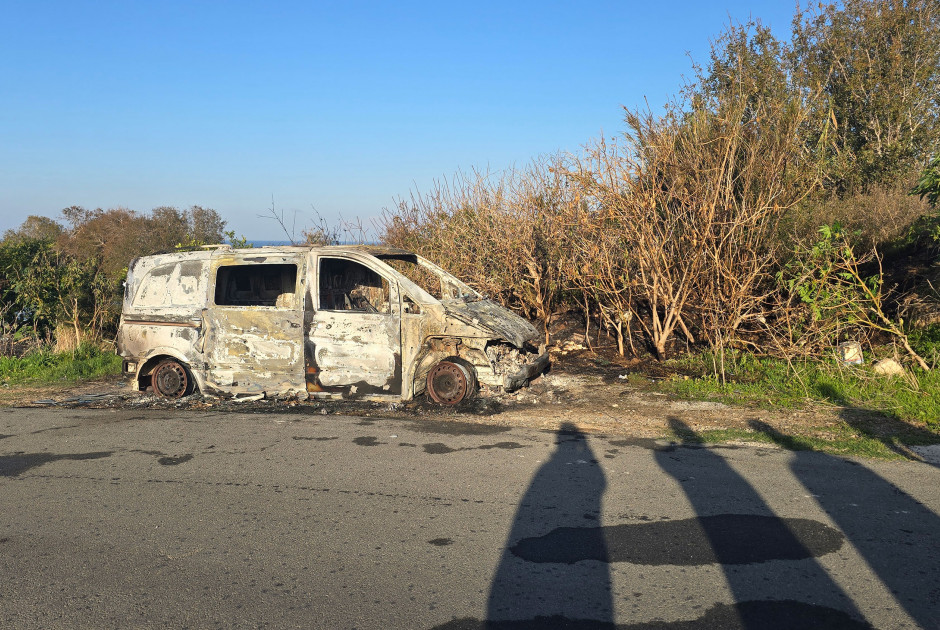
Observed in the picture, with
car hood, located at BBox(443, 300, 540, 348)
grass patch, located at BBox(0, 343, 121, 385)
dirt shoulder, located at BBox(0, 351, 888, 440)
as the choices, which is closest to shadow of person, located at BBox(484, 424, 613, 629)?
dirt shoulder, located at BBox(0, 351, 888, 440)

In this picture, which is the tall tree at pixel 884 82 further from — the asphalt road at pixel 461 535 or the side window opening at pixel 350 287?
the asphalt road at pixel 461 535

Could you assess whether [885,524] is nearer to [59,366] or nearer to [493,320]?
[493,320]

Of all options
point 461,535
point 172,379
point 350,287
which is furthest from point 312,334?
point 461,535

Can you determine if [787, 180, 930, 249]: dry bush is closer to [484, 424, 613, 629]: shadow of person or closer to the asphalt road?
the asphalt road

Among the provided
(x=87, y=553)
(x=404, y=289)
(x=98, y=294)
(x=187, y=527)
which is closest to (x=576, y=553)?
(x=187, y=527)

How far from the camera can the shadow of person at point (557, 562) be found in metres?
3.33

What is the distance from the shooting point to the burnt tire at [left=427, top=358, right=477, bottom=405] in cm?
786

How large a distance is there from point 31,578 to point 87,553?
349mm

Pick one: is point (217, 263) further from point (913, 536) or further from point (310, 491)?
point (913, 536)

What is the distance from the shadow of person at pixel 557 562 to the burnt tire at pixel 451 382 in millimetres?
2492

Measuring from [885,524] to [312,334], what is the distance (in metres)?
5.98

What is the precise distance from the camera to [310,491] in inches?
203

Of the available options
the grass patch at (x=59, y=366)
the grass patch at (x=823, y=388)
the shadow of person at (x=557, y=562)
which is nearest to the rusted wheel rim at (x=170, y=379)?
the grass patch at (x=59, y=366)

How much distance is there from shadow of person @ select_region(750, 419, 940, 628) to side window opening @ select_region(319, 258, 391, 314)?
4.84 m
